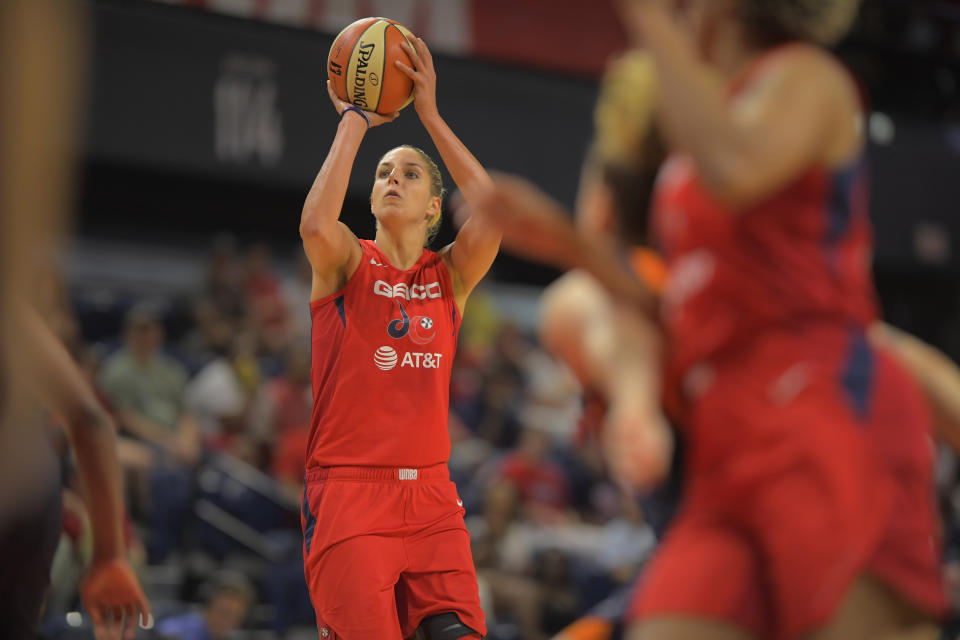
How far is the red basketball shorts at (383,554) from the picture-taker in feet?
12.3

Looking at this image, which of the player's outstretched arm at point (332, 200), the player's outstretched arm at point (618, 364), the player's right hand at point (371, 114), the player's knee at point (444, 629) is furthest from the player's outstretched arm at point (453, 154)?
the player's outstretched arm at point (618, 364)

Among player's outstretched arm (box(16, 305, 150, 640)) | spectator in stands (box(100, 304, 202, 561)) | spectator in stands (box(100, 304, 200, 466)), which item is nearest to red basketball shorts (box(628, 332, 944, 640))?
player's outstretched arm (box(16, 305, 150, 640))

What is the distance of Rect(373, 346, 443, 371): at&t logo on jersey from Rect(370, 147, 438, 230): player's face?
0.55m

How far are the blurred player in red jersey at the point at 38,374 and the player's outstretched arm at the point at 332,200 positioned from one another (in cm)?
140

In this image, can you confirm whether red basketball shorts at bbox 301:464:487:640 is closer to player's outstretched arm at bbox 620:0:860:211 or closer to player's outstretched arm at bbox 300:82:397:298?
player's outstretched arm at bbox 300:82:397:298

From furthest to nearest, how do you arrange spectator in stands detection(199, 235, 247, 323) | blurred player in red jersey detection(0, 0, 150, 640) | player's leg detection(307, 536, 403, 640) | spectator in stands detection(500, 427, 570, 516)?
spectator in stands detection(199, 235, 247, 323), spectator in stands detection(500, 427, 570, 516), player's leg detection(307, 536, 403, 640), blurred player in red jersey detection(0, 0, 150, 640)

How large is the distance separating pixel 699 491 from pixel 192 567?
6748 millimetres

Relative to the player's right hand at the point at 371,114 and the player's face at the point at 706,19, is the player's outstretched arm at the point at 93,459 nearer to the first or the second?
the player's face at the point at 706,19

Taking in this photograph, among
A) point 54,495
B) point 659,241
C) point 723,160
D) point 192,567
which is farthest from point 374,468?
point 192,567

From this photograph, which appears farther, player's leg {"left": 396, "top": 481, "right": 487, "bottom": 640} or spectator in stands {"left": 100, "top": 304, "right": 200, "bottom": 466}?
spectator in stands {"left": 100, "top": 304, "right": 200, "bottom": 466}

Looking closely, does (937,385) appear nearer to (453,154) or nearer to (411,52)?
(453,154)

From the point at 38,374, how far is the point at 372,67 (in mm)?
1911

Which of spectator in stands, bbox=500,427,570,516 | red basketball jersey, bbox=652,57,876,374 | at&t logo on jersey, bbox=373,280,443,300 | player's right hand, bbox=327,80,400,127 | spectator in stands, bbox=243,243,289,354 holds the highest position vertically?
player's right hand, bbox=327,80,400,127

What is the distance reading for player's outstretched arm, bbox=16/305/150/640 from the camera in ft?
8.07
